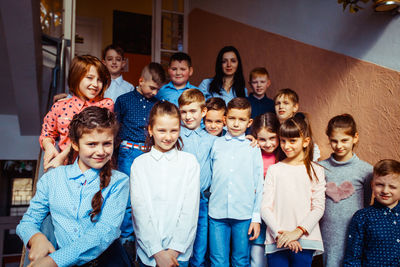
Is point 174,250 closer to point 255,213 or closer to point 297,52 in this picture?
point 255,213

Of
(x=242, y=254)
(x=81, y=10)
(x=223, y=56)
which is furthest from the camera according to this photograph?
(x=81, y=10)

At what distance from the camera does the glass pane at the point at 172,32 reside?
14.9 feet

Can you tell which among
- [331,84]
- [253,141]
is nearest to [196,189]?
[253,141]

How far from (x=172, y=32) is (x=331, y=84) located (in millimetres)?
3040

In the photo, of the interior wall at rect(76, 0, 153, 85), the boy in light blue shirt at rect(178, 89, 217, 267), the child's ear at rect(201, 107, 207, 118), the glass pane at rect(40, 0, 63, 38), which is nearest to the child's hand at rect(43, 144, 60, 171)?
the boy in light blue shirt at rect(178, 89, 217, 267)

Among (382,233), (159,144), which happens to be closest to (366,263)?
(382,233)

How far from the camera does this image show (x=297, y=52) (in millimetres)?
2627

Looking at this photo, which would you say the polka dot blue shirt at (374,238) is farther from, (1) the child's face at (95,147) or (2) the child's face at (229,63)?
(2) the child's face at (229,63)

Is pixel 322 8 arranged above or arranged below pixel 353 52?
above

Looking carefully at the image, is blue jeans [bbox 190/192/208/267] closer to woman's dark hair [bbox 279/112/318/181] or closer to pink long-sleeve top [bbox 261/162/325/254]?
pink long-sleeve top [bbox 261/162/325/254]

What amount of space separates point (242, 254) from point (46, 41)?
2.73 metres

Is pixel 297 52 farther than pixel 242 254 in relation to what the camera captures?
Yes

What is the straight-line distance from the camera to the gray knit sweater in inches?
63.5

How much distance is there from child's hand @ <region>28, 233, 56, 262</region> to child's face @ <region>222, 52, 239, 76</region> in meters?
1.78
